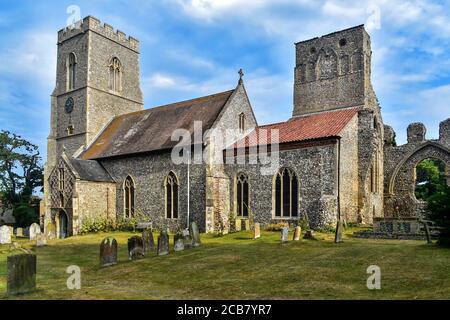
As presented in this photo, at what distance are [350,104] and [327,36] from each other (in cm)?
702

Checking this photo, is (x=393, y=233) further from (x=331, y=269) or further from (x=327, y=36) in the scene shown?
(x=327, y=36)

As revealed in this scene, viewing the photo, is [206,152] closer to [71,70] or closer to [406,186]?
[406,186]

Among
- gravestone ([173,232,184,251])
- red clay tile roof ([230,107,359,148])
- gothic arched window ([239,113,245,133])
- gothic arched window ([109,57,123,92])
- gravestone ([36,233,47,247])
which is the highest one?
gothic arched window ([109,57,123,92])

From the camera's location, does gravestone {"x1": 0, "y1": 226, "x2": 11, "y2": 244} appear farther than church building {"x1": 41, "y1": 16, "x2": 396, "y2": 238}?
Yes

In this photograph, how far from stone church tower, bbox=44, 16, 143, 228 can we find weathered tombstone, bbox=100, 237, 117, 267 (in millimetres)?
20606

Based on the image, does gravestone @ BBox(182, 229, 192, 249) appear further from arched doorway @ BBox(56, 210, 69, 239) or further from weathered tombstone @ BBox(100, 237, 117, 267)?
arched doorway @ BBox(56, 210, 69, 239)

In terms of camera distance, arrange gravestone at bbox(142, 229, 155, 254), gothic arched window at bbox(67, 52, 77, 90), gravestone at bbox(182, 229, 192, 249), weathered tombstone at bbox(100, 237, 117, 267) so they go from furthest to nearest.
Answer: gothic arched window at bbox(67, 52, 77, 90) → gravestone at bbox(182, 229, 192, 249) → gravestone at bbox(142, 229, 155, 254) → weathered tombstone at bbox(100, 237, 117, 267)

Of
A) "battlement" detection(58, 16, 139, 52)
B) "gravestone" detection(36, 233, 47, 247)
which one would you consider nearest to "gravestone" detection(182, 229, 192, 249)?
"gravestone" detection(36, 233, 47, 247)

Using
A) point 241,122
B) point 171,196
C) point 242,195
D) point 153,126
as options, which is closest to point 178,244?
point 242,195

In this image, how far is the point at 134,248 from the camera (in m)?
15.8

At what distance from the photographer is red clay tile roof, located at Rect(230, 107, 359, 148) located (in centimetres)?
2359

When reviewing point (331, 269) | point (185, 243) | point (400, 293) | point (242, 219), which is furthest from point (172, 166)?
point (400, 293)

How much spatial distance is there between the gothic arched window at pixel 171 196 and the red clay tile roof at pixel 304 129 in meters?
4.49

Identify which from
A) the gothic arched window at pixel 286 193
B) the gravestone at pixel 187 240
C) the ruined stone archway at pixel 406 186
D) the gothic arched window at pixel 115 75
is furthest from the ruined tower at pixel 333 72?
the gravestone at pixel 187 240
